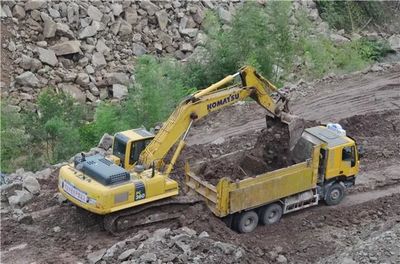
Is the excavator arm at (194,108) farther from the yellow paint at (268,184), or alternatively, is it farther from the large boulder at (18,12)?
the large boulder at (18,12)

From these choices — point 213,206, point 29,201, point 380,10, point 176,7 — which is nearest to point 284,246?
point 213,206

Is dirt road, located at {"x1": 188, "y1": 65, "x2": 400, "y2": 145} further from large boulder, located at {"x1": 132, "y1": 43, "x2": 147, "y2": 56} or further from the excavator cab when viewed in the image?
large boulder, located at {"x1": 132, "y1": 43, "x2": 147, "y2": 56}

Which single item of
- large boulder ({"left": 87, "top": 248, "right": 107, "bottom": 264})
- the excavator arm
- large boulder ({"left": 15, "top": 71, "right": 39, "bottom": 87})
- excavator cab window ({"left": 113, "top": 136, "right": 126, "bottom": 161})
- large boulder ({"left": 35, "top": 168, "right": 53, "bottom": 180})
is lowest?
large boulder ({"left": 15, "top": 71, "right": 39, "bottom": 87})

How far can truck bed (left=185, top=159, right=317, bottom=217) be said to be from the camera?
14453 millimetres

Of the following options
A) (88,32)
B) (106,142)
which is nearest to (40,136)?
(106,142)

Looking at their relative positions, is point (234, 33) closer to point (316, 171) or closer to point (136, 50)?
point (136, 50)

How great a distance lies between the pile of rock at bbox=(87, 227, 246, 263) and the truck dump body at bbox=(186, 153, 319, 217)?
101 centimetres

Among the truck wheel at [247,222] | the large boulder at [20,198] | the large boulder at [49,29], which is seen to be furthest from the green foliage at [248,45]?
the large boulder at [20,198]

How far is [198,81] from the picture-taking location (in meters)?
25.5

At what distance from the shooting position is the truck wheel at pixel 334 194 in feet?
54.0

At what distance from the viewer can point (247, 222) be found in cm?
1517

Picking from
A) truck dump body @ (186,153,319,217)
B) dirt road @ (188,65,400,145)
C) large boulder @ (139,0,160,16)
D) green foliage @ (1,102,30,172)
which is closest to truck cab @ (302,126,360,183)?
truck dump body @ (186,153,319,217)

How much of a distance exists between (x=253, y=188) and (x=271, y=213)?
1078 mm

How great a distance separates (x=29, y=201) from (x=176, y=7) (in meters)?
16.7
